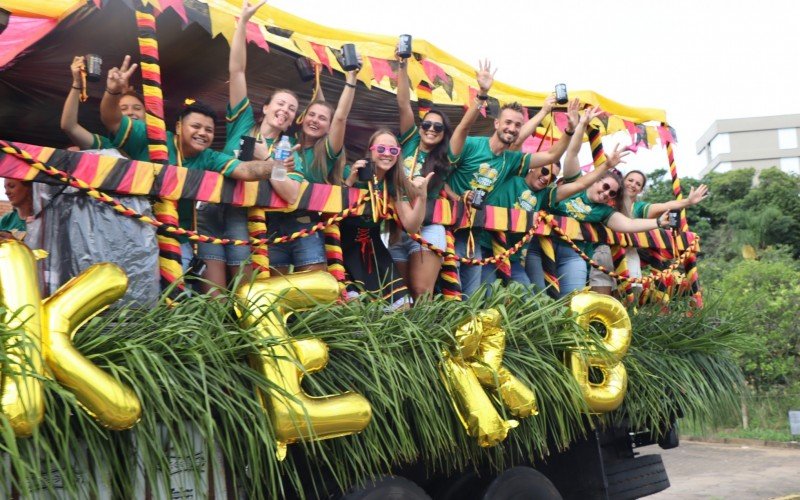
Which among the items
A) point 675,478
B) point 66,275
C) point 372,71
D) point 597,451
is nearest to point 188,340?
point 66,275

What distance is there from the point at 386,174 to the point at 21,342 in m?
2.31

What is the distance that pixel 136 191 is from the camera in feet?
11.9

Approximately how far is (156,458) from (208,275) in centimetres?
114

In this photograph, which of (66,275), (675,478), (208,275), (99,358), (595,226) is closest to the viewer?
(99,358)

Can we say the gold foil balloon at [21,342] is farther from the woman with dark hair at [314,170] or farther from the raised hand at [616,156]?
the raised hand at [616,156]

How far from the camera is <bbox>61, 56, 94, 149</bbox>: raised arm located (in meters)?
3.95

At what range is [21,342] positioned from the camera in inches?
106

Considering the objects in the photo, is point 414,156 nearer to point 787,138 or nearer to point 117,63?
point 117,63

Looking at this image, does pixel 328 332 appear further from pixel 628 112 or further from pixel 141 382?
pixel 628 112


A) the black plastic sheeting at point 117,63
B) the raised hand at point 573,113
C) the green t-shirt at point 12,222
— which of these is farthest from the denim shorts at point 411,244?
the green t-shirt at point 12,222

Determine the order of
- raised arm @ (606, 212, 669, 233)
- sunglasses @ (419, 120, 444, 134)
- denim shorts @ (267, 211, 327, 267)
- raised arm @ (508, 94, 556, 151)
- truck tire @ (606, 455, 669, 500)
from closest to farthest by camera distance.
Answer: denim shorts @ (267, 211, 327, 267) < sunglasses @ (419, 120, 444, 134) < truck tire @ (606, 455, 669, 500) < raised arm @ (508, 94, 556, 151) < raised arm @ (606, 212, 669, 233)

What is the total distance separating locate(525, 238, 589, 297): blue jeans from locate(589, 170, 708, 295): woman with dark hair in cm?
16

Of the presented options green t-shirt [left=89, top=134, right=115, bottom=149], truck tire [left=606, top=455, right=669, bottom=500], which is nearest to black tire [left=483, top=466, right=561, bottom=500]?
truck tire [left=606, top=455, right=669, bottom=500]

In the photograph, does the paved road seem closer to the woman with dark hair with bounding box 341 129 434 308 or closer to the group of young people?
the group of young people
